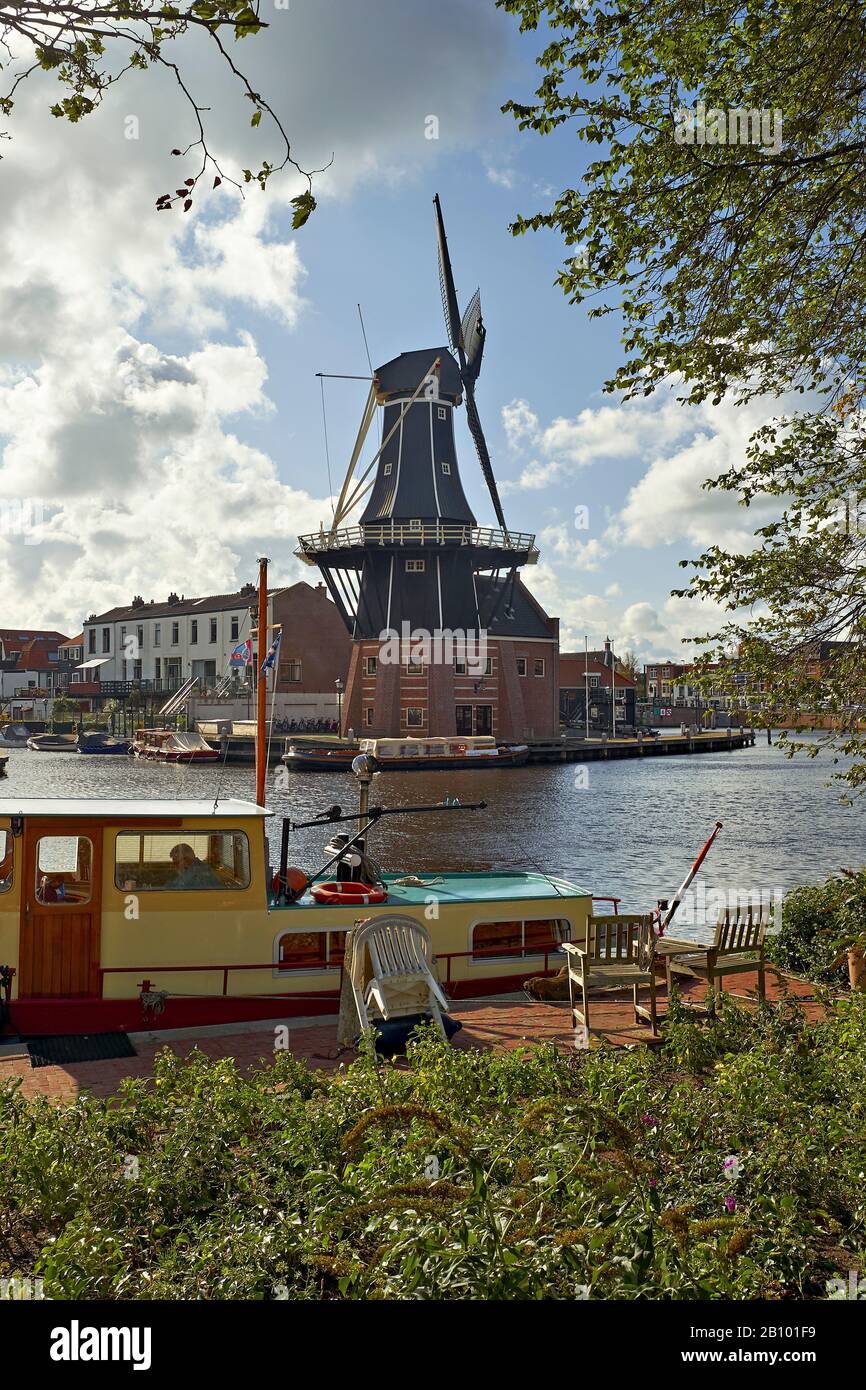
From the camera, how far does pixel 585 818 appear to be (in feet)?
144

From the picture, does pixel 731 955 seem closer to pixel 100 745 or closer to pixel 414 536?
pixel 414 536

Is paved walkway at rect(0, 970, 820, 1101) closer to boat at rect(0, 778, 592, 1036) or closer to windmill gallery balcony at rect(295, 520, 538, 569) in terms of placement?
boat at rect(0, 778, 592, 1036)

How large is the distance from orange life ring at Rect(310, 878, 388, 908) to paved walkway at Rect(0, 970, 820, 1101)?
4.73ft

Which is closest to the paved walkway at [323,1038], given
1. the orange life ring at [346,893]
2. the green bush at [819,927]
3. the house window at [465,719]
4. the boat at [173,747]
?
the green bush at [819,927]

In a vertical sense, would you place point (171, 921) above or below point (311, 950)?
above

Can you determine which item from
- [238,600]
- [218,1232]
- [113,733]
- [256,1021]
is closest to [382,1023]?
[256,1021]

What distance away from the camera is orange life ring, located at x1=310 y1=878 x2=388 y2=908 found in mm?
12172

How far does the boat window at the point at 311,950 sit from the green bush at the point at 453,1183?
17.1 ft

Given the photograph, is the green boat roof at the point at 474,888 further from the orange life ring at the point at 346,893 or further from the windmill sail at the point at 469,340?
the windmill sail at the point at 469,340

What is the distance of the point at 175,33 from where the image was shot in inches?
185

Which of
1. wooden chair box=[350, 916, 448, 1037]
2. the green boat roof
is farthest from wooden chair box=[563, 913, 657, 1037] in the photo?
the green boat roof

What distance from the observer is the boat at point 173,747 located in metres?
70.2

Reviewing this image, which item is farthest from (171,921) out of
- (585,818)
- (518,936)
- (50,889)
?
(585,818)

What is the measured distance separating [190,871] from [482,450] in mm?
65109
